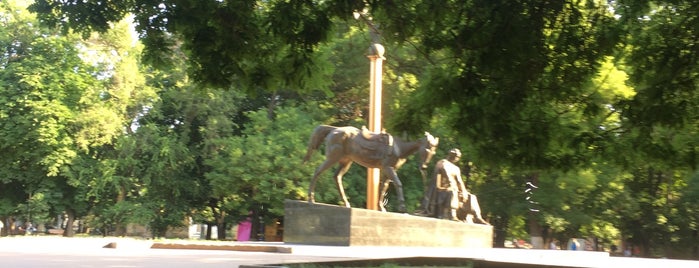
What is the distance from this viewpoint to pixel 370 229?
1600cm

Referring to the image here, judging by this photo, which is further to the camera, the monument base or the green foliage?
the green foliage

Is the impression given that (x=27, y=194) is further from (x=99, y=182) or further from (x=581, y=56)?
(x=581, y=56)

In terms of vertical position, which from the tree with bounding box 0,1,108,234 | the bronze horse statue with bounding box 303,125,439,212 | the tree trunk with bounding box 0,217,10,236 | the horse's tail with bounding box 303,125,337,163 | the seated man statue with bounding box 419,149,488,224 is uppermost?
the tree with bounding box 0,1,108,234

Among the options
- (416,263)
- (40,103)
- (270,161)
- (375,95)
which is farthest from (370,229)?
(40,103)

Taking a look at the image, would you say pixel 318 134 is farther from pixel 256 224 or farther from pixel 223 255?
pixel 256 224

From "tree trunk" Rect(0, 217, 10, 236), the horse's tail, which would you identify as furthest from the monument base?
"tree trunk" Rect(0, 217, 10, 236)

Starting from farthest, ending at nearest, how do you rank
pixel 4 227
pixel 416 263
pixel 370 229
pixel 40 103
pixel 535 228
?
pixel 4 227 < pixel 535 228 < pixel 40 103 < pixel 370 229 < pixel 416 263

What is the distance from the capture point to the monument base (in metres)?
15.9

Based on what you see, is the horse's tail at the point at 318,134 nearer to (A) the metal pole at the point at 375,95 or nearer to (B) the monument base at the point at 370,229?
(A) the metal pole at the point at 375,95

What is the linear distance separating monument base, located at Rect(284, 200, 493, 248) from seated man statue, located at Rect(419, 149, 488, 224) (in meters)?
0.65

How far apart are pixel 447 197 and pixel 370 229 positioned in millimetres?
2592

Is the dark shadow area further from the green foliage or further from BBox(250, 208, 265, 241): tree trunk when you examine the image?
BBox(250, 208, 265, 241): tree trunk

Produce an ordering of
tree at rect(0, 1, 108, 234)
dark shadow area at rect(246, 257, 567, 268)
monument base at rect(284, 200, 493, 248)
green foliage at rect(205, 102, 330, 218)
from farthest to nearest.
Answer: tree at rect(0, 1, 108, 234) < green foliage at rect(205, 102, 330, 218) < monument base at rect(284, 200, 493, 248) < dark shadow area at rect(246, 257, 567, 268)

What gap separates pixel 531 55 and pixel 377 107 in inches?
431
